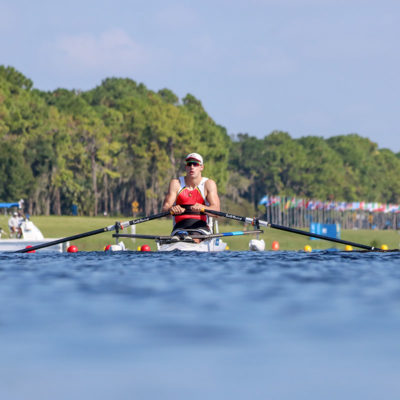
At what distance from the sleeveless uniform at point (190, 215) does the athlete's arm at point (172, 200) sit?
3.8 inches

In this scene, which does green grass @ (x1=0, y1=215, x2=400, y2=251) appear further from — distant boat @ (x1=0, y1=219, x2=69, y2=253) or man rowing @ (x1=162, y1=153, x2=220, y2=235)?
man rowing @ (x1=162, y1=153, x2=220, y2=235)

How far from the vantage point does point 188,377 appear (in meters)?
5.49

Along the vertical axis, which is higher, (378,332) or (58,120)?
(58,120)

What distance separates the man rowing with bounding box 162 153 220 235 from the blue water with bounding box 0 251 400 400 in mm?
6452

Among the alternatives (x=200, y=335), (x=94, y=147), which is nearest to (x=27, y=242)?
(x=200, y=335)

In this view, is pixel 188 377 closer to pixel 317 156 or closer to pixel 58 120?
pixel 58 120

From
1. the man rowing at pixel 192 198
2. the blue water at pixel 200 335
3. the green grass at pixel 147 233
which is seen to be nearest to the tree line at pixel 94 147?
the green grass at pixel 147 233

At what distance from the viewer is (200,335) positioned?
22.5 feet

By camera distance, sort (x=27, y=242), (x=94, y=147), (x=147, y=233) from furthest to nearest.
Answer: (x=94, y=147), (x=147, y=233), (x=27, y=242)

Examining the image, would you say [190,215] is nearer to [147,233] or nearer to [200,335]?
[200,335]

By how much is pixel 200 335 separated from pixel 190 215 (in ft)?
39.5

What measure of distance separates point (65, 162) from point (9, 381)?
92.6 metres

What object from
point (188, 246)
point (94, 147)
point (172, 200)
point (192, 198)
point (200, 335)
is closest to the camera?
point (200, 335)

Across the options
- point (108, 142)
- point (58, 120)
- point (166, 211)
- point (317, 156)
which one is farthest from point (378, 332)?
point (317, 156)
